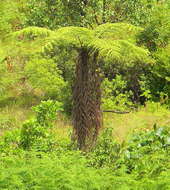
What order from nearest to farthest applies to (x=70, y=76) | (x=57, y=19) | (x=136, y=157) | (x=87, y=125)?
(x=136, y=157) < (x=87, y=125) < (x=70, y=76) < (x=57, y=19)

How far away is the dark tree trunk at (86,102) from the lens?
9.28m

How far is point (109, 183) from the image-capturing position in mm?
6391

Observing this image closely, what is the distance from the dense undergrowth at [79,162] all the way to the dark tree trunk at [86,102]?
20 centimetres

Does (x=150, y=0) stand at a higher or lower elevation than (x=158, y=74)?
higher

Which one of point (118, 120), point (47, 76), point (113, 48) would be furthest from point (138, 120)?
point (113, 48)

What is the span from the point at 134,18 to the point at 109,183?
10822mm

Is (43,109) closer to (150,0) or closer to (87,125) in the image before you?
(87,125)

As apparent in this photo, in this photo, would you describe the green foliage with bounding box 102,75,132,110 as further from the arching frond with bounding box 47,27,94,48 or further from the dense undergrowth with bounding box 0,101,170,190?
the arching frond with bounding box 47,27,94,48

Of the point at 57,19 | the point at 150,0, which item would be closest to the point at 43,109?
the point at 57,19

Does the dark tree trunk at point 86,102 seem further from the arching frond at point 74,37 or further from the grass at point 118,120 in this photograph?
the grass at point 118,120

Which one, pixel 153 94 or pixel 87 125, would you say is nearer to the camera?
pixel 87 125

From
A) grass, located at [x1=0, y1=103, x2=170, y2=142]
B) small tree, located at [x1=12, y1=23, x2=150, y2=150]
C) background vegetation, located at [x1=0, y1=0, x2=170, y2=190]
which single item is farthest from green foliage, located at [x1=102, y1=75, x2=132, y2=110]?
small tree, located at [x1=12, y1=23, x2=150, y2=150]

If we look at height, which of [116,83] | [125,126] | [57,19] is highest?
[57,19]

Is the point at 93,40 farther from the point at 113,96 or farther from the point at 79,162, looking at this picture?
the point at 113,96
